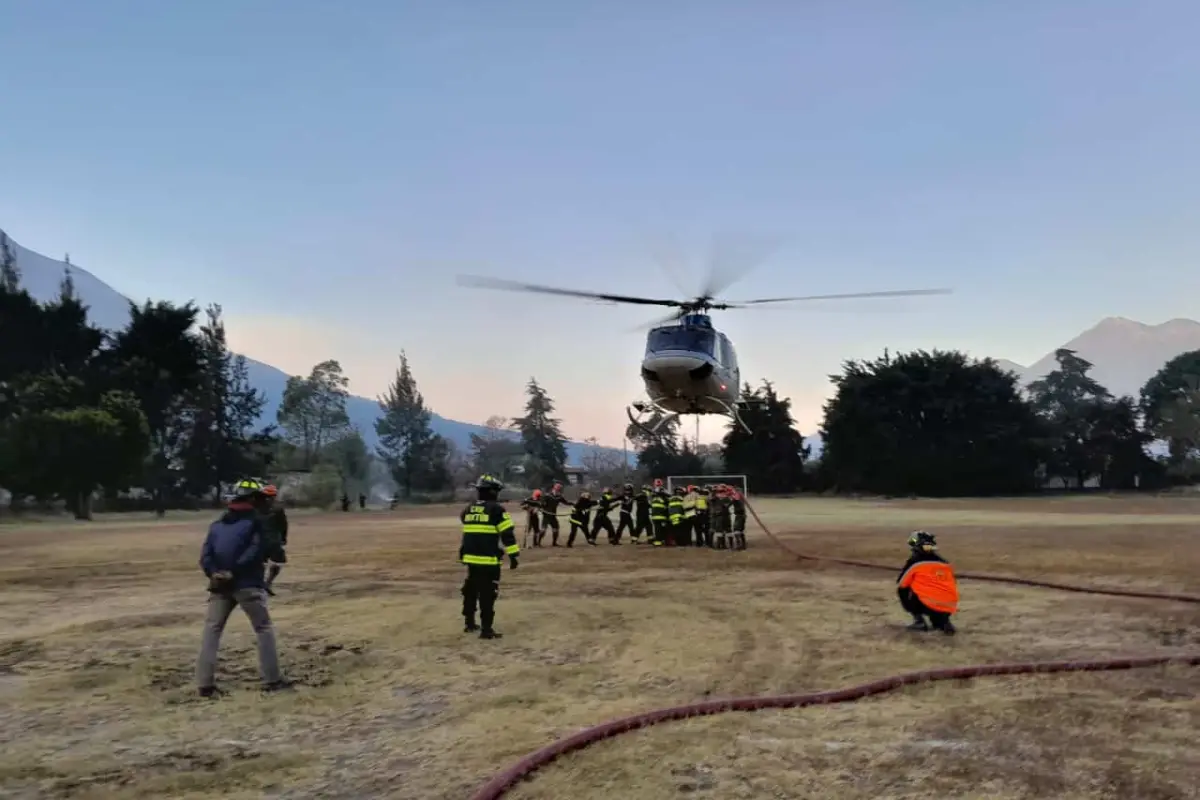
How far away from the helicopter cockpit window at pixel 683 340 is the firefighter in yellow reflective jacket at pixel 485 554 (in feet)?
44.1

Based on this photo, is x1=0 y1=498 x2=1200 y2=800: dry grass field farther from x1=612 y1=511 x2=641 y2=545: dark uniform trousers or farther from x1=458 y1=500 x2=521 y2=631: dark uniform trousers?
x1=612 y1=511 x2=641 y2=545: dark uniform trousers

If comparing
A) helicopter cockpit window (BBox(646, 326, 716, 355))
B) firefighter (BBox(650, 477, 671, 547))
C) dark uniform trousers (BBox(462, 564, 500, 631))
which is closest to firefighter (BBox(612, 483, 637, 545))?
firefighter (BBox(650, 477, 671, 547))

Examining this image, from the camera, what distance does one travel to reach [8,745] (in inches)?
248

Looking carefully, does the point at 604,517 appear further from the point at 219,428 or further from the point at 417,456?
the point at 417,456

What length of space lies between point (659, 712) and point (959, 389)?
6534cm

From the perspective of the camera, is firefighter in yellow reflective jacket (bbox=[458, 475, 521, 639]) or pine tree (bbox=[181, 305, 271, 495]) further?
pine tree (bbox=[181, 305, 271, 495])

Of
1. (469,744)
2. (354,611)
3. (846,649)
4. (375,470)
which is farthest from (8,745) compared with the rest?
(375,470)

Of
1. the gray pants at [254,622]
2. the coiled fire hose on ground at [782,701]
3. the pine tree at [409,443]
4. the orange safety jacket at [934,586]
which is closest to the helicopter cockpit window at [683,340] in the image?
the orange safety jacket at [934,586]

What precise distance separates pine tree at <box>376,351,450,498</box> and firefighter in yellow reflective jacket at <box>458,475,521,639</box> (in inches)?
2933

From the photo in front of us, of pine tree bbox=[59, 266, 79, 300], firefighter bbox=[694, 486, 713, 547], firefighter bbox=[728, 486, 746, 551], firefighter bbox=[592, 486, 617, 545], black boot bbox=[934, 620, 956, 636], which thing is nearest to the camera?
black boot bbox=[934, 620, 956, 636]

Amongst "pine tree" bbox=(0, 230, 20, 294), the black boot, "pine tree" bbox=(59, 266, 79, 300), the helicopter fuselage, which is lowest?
the black boot

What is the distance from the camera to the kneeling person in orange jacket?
33.5 ft

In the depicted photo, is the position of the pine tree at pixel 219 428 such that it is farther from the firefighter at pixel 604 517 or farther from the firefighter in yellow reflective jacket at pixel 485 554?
the firefighter in yellow reflective jacket at pixel 485 554

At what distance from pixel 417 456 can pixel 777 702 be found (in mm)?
83115
